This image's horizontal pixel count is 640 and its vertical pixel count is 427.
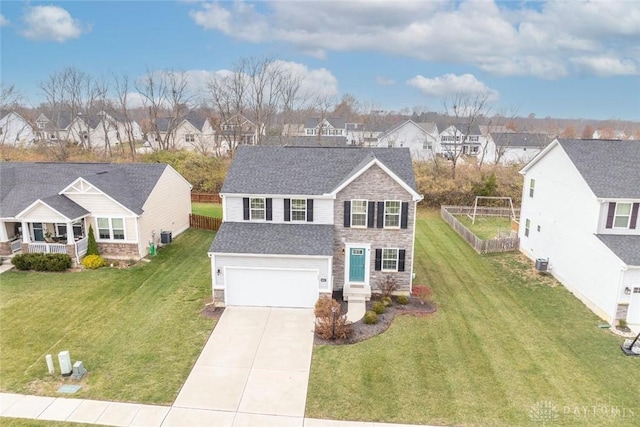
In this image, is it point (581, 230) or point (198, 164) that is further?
point (198, 164)

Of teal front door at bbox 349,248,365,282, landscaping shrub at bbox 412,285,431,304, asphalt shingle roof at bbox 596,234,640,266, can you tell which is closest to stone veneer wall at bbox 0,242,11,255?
teal front door at bbox 349,248,365,282

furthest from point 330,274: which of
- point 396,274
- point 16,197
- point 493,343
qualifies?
point 16,197

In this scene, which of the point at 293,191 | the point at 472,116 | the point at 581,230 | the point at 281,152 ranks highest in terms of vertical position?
the point at 472,116

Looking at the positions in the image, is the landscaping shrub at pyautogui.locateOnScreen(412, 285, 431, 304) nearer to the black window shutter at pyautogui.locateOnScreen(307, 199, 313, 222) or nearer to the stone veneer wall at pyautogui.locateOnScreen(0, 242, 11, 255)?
the black window shutter at pyautogui.locateOnScreen(307, 199, 313, 222)

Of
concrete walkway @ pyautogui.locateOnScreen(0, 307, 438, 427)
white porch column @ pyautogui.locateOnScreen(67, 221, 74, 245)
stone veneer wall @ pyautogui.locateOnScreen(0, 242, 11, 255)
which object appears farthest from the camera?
stone veneer wall @ pyautogui.locateOnScreen(0, 242, 11, 255)

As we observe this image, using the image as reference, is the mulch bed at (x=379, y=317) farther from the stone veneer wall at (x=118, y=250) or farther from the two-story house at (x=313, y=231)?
the stone veneer wall at (x=118, y=250)

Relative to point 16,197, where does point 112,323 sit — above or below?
below

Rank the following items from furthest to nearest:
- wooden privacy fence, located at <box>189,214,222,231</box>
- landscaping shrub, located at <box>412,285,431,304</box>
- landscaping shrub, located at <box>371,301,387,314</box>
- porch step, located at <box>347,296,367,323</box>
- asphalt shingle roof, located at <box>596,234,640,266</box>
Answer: wooden privacy fence, located at <box>189,214,222,231</box> → landscaping shrub, located at <box>412,285,431,304</box> → landscaping shrub, located at <box>371,301,387,314</box> → porch step, located at <box>347,296,367,323</box> → asphalt shingle roof, located at <box>596,234,640,266</box>

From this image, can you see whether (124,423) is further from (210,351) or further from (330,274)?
(330,274)
